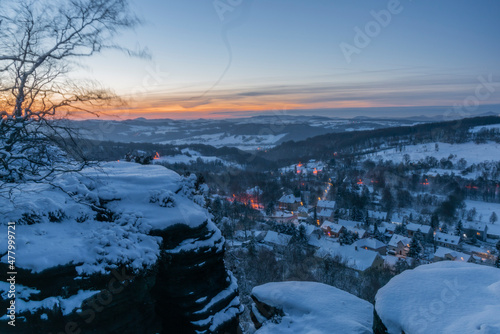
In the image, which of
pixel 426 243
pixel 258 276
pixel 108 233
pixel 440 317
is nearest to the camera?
pixel 440 317

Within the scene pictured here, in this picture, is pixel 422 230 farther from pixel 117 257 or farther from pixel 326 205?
pixel 117 257

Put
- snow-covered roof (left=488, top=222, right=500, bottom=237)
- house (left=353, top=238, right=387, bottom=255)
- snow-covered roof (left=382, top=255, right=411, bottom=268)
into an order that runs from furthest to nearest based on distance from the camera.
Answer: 1. snow-covered roof (left=488, top=222, right=500, bottom=237)
2. house (left=353, top=238, right=387, bottom=255)
3. snow-covered roof (left=382, top=255, right=411, bottom=268)

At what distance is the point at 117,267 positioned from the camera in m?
6.38

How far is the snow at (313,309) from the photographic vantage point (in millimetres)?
8367

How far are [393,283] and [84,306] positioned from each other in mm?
8275

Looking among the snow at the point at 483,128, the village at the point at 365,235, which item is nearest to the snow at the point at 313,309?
the village at the point at 365,235

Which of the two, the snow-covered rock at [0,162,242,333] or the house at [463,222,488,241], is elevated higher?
the snow-covered rock at [0,162,242,333]

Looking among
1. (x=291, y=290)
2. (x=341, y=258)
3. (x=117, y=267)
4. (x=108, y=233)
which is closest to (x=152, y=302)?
(x=117, y=267)

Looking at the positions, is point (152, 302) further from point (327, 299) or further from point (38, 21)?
point (38, 21)

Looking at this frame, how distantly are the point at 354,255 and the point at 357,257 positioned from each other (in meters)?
Result: 0.68

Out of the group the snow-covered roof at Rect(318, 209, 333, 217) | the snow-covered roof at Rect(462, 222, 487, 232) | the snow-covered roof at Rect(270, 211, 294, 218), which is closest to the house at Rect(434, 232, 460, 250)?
the snow-covered roof at Rect(462, 222, 487, 232)

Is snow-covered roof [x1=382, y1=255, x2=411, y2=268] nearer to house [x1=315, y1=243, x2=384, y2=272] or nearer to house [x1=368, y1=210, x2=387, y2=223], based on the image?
house [x1=315, y1=243, x2=384, y2=272]

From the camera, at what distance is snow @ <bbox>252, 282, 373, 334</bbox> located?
27.5ft

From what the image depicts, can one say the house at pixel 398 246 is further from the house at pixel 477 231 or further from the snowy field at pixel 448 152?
the snowy field at pixel 448 152
